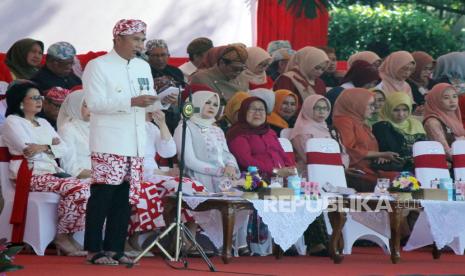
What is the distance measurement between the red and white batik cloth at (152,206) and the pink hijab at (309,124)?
178cm

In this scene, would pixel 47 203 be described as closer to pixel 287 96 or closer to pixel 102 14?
pixel 287 96

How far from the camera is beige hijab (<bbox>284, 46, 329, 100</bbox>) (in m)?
11.7

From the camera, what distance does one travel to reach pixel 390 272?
8.23 meters

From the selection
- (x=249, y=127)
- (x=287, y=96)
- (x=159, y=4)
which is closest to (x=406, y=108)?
(x=287, y=96)

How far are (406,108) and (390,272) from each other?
3461 millimetres

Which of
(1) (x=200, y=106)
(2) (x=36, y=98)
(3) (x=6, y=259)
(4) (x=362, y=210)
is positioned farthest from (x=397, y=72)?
(3) (x=6, y=259)

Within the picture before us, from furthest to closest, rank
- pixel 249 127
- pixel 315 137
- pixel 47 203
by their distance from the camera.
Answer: pixel 315 137 → pixel 249 127 → pixel 47 203

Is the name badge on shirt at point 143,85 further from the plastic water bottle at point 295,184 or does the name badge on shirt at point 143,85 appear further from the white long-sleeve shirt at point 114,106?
the plastic water bottle at point 295,184

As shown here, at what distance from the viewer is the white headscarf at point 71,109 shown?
9.41 metres

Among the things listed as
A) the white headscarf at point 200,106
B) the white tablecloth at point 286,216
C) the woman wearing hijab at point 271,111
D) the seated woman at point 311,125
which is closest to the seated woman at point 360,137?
the seated woman at point 311,125

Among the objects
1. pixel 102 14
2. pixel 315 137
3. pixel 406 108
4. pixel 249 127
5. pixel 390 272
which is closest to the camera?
pixel 390 272

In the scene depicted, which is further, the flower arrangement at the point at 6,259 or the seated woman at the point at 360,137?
the seated woman at the point at 360,137

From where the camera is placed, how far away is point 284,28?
48.1 ft

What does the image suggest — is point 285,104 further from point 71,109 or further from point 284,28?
point 284,28
